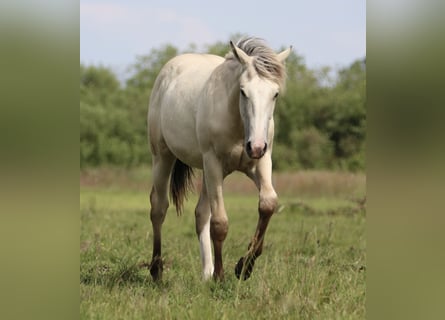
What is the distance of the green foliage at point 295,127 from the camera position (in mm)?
26844

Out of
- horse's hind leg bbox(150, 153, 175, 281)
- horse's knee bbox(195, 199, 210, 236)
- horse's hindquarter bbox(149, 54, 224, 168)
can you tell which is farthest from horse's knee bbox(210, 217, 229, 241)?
horse's hind leg bbox(150, 153, 175, 281)

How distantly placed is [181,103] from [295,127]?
21.1 meters

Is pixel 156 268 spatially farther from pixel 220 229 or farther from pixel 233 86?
pixel 233 86

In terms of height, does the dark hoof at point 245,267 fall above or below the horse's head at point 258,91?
below

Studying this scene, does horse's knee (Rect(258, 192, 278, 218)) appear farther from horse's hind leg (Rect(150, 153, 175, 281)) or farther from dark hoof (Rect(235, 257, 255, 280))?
horse's hind leg (Rect(150, 153, 175, 281))

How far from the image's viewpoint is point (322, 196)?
19672 mm

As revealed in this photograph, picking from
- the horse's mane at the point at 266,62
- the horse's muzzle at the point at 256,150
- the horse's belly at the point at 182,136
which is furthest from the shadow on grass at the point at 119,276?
the horse's mane at the point at 266,62

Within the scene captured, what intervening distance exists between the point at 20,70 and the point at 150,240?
7693 millimetres

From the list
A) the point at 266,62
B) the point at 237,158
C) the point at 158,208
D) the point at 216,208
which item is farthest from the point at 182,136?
the point at 266,62

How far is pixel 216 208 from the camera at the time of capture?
238 inches

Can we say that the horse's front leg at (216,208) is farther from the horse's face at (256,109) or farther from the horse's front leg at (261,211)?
the horse's face at (256,109)

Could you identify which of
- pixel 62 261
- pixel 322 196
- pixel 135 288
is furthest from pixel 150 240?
pixel 322 196

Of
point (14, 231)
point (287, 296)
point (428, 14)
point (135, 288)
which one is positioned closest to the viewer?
point (428, 14)

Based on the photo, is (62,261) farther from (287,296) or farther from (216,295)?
(216,295)
